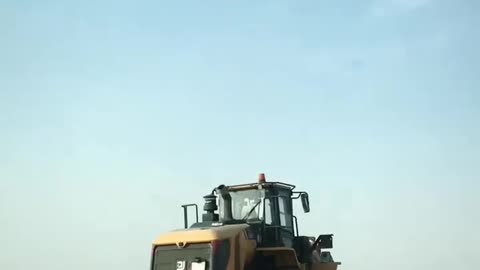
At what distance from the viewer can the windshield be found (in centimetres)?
1341

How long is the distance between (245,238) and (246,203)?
1071mm

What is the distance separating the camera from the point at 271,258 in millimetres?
13156

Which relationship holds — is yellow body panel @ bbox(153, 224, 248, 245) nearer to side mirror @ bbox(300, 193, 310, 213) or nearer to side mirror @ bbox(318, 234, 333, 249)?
side mirror @ bbox(300, 193, 310, 213)

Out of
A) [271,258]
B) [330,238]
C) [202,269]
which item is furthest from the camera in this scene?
[330,238]

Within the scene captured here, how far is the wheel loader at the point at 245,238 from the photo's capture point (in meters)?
12.2

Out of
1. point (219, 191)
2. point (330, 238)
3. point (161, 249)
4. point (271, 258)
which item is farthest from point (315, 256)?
point (161, 249)

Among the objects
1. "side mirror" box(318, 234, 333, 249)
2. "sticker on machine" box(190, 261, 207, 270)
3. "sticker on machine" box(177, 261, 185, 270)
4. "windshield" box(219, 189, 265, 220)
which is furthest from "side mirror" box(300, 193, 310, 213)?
"sticker on machine" box(177, 261, 185, 270)

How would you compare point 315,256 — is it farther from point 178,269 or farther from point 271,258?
point 178,269

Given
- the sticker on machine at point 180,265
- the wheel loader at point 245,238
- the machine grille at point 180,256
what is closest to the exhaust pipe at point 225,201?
the wheel loader at point 245,238

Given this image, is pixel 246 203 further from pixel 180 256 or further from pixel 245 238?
pixel 180 256

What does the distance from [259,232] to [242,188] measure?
3.18 ft

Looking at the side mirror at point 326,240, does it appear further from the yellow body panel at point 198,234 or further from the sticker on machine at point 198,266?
the sticker on machine at point 198,266

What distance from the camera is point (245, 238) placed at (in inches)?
499

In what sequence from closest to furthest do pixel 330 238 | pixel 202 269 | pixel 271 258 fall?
pixel 202 269
pixel 271 258
pixel 330 238
